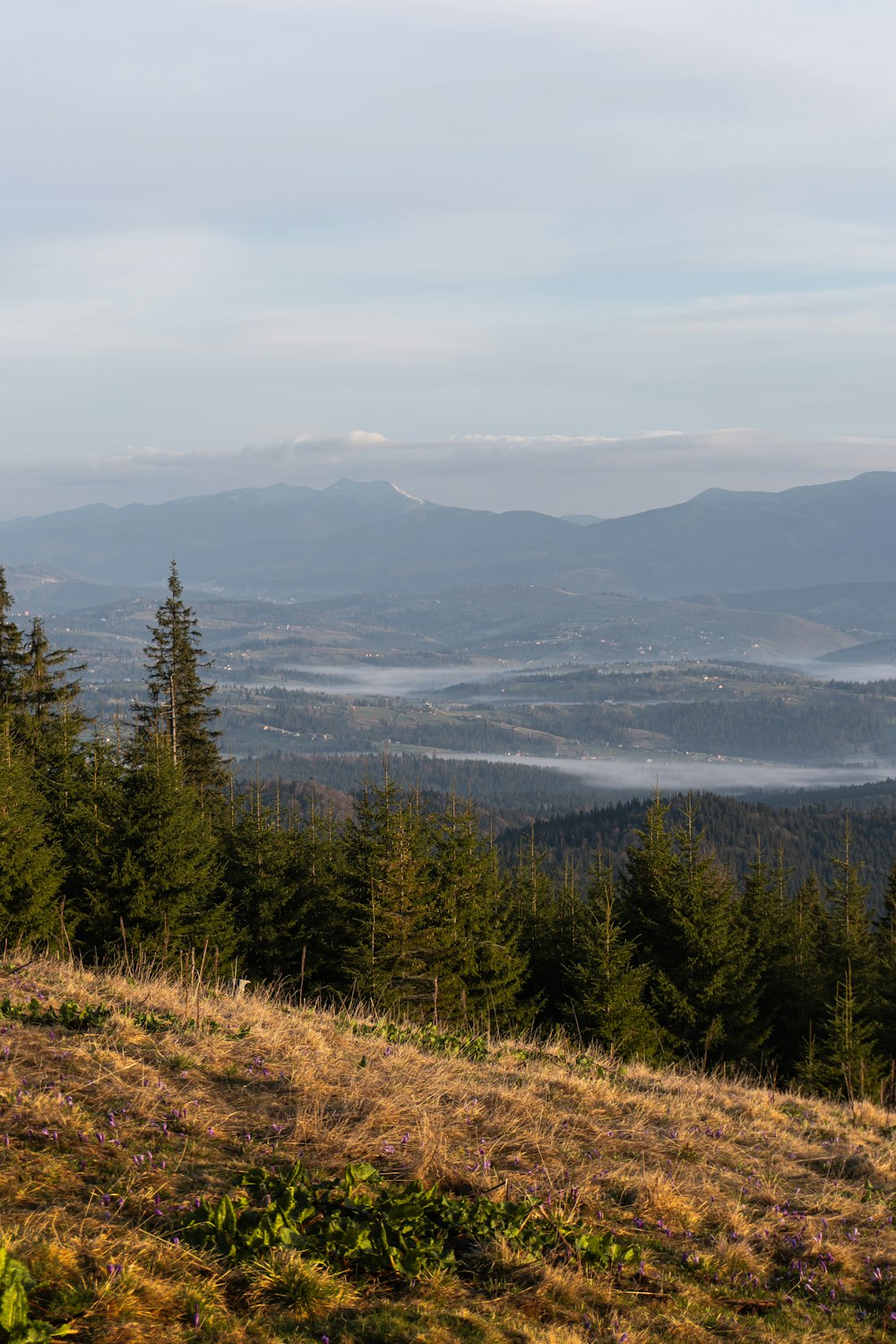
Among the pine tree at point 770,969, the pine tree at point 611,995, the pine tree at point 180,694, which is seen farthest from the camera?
the pine tree at point 180,694

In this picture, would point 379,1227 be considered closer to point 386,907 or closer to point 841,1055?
point 386,907

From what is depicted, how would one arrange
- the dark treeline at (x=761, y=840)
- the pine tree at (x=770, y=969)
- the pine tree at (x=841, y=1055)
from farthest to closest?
the dark treeline at (x=761, y=840)
the pine tree at (x=770, y=969)
the pine tree at (x=841, y=1055)

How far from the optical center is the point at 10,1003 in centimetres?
1073

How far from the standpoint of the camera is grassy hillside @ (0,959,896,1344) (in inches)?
235

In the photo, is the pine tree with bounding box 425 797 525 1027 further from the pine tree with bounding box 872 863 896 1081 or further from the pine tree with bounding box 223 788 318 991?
the pine tree with bounding box 872 863 896 1081

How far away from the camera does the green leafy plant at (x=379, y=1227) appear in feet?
21.0

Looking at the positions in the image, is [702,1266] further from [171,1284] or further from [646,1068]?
[646,1068]

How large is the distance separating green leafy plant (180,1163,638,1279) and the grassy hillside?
0.02 meters

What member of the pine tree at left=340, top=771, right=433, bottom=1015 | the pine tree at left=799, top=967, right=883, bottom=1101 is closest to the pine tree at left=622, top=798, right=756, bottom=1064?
the pine tree at left=799, top=967, right=883, bottom=1101

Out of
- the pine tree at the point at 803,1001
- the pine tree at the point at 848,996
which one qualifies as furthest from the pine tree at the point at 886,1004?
the pine tree at the point at 803,1001

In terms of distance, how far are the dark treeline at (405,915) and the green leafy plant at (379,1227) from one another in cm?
1761

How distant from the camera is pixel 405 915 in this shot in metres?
34.0

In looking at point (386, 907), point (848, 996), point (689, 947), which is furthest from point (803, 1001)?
point (386, 907)

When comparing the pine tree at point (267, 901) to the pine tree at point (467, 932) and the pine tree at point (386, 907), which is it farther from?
the pine tree at point (467, 932)
